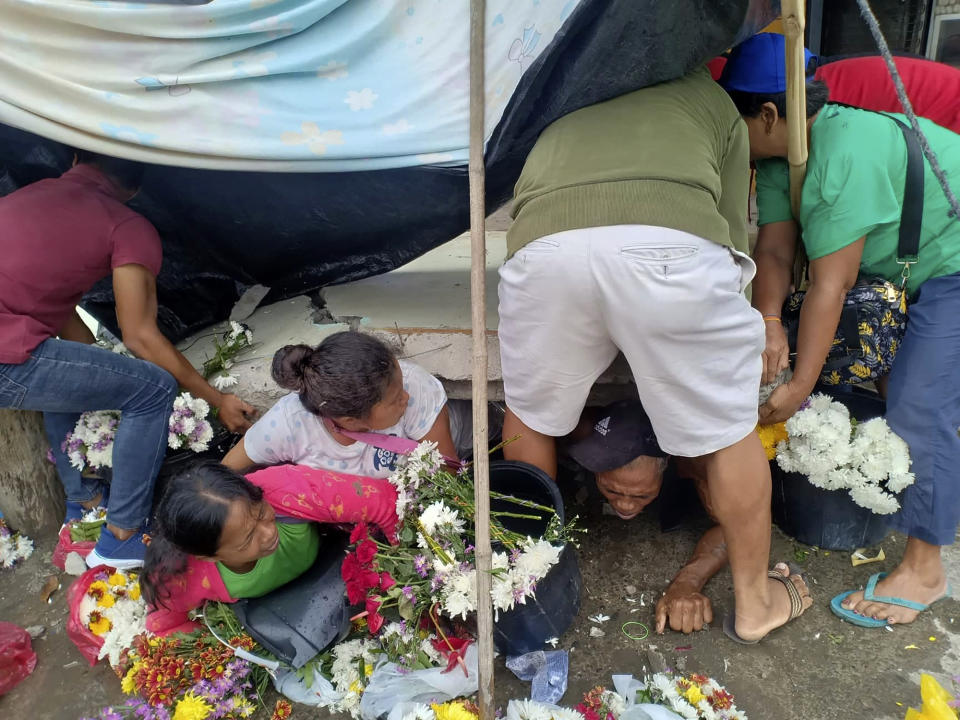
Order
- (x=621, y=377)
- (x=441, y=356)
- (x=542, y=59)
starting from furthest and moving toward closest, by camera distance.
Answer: (x=441, y=356) → (x=621, y=377) → (x=542, y=59)

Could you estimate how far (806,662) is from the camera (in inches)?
83.5

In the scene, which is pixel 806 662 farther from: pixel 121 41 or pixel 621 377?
pixel 121 41

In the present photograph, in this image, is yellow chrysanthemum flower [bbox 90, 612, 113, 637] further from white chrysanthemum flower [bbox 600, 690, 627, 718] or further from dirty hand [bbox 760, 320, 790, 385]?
dirty hand [bbox 760, 320, 790, 385]

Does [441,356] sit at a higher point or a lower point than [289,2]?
lower

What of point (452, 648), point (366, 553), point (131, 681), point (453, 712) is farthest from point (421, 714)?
point (131, 681)

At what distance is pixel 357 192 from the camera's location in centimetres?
266

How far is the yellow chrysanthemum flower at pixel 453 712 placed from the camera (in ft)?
5.77

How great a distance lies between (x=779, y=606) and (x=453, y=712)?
1.14 metres

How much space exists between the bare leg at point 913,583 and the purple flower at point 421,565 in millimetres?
1436

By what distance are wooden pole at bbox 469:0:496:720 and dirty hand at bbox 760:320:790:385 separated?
3.31ft

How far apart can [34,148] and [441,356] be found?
180 centimetres

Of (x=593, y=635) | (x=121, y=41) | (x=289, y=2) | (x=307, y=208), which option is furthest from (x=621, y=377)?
(x=121, y=41)

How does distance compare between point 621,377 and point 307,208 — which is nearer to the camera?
point 621,377

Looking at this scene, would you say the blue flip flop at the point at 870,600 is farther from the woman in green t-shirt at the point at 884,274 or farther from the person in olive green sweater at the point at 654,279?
the person in olive green sweater at the point at 654,279
